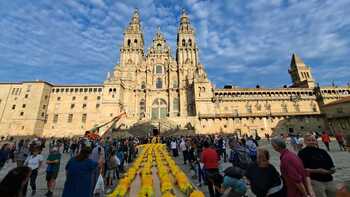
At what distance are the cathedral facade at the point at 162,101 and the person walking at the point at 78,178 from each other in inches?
1296

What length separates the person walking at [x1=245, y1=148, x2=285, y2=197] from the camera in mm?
3204

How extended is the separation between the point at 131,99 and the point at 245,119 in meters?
28.2

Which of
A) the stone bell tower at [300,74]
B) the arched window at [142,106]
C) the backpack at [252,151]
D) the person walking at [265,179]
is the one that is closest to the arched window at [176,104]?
the arched window at [142,106]

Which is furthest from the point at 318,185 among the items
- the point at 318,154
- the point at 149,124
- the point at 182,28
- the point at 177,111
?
the point at 182,28

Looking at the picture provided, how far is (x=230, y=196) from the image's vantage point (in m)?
2.73

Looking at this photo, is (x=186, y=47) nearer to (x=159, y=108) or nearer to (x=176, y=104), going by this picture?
(x=176, y=104)

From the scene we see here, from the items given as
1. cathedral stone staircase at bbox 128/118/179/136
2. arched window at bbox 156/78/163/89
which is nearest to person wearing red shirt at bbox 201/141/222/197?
cathedral stone staircase at bbox 128/118/179/136

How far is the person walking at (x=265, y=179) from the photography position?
320 cm

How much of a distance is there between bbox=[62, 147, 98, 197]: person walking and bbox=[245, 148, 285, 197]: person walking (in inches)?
132

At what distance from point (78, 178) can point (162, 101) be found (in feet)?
142

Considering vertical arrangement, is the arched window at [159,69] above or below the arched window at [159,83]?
above

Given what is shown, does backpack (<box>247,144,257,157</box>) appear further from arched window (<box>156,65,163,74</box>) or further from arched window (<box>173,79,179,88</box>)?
arched window (<box>156,65,163,74</box>)

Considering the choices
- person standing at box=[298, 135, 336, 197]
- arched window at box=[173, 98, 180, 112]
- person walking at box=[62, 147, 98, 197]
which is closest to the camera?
person standing at box=[298, 135, 336, 197]

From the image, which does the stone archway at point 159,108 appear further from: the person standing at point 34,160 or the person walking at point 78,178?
the person walking at point 78,178
